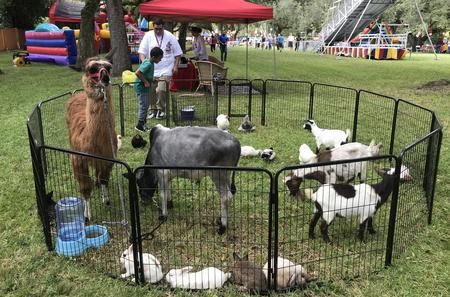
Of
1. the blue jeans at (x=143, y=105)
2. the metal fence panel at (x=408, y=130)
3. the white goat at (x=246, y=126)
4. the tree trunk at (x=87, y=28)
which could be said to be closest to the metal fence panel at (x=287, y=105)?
the white goat at (x=246, y=126)

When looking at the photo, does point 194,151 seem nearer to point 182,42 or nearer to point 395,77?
point 395,77

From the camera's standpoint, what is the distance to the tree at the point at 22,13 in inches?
1449

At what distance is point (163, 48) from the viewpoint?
9.62 m

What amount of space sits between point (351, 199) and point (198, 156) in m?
1.63

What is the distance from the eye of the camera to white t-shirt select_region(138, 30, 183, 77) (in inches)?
378

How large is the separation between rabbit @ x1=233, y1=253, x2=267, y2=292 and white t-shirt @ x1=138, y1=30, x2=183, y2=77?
672cm

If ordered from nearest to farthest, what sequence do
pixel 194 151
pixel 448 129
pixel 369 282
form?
pixel 369 282
pixel 194 151
pixel 448 129

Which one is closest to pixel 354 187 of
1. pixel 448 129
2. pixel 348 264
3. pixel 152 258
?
pixel 348 264

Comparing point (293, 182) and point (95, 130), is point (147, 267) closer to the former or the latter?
point (95, 130)

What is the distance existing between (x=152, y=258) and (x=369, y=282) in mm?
1963

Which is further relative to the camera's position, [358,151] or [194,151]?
[358,151]

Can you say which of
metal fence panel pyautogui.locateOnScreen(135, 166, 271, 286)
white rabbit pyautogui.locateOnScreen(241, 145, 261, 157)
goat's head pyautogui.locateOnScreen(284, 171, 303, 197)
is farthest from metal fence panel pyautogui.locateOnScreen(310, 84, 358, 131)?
metal fence panel pyautogui.locateOnScreen(135, 166, 271, 286)

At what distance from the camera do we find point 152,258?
394 centimetres

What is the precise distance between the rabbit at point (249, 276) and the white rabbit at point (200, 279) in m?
0.10
